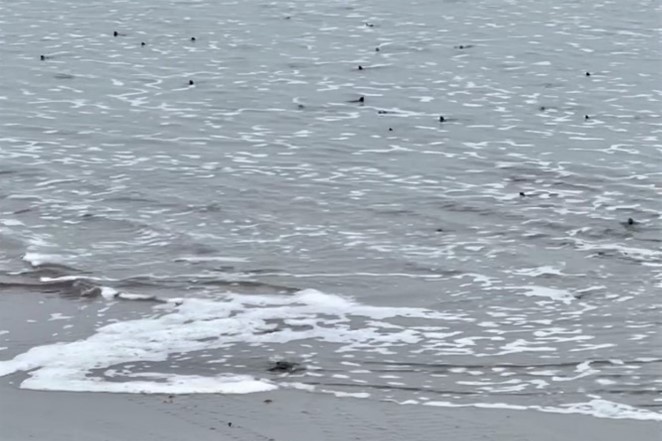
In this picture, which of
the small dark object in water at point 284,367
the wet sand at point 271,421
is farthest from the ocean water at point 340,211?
the wet sand at point 271,421

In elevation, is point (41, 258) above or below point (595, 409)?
above

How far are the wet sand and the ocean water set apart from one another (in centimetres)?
20

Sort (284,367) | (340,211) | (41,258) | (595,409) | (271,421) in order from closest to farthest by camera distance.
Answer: (271,421) < (595,409) < (284,367) < (41,258) < (340,211)

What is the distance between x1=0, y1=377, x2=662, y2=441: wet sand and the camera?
23.9ft

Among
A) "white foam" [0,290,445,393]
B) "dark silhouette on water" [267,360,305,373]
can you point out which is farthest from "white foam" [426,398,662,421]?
"white foam" [0,290,445,393]

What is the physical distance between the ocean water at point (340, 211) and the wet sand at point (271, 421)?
197 mm

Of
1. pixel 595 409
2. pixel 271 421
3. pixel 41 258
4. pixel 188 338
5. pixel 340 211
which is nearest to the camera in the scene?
pixel 271 421

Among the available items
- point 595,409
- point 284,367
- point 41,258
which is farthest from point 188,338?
point 595,409

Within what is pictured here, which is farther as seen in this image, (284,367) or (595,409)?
(284,367)

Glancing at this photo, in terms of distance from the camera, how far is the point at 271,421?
293 inches

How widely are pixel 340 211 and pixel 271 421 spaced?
4.45 metres

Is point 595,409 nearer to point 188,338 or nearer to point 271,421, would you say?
point 271,421

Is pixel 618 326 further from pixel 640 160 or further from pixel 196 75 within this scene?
pixel 196 75

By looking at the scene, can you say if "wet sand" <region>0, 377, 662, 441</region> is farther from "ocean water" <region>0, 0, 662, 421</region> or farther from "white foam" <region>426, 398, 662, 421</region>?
"ocean water" <region>0, 0, 662, 421</region>
